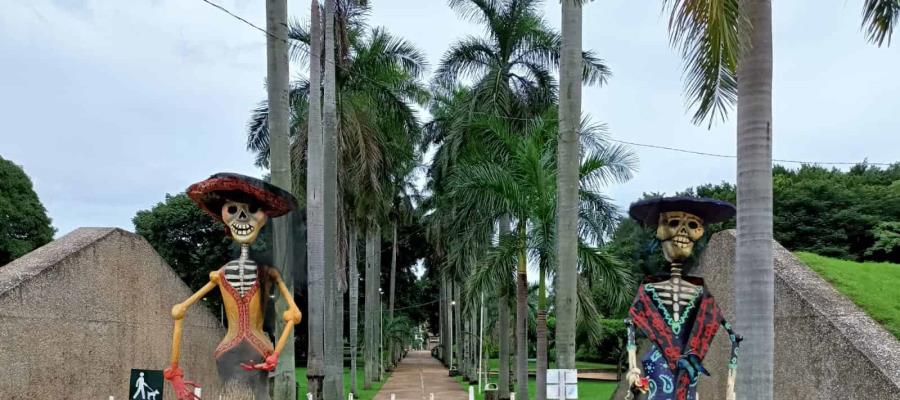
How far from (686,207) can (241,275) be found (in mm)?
5145

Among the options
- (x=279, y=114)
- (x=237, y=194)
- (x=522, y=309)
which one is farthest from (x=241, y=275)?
(x=522, y=309)

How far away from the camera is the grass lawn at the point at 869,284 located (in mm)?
11141

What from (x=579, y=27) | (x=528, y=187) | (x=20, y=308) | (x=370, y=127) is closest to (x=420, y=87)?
(x=370, y=127)

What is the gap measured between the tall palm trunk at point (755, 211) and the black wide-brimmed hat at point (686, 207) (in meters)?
1.92

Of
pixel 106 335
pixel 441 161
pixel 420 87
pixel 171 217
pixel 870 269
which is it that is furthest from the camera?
pixel 171 217

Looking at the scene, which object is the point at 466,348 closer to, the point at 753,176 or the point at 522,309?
the point at 522,309

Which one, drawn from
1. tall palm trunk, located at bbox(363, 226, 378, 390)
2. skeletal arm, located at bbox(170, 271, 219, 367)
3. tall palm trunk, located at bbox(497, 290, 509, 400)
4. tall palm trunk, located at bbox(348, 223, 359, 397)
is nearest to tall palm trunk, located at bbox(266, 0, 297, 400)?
skeletal arm, located at bbox(170, 271, 219, 367)

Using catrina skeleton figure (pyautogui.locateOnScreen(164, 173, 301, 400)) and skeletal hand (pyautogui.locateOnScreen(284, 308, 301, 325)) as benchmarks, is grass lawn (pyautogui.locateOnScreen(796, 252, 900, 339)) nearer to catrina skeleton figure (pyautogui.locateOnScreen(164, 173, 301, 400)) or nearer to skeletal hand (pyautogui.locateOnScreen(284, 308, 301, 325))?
skeletal hand (pyautogui.locateOnScreen(284, 308, 301, 325))

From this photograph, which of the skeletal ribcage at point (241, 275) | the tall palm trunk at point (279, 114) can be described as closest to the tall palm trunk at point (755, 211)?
the skeletal ribcage at point (241, 275)

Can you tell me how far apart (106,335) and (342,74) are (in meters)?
10.5

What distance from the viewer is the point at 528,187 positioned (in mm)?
14789

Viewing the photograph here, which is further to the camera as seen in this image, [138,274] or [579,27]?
[138,274]

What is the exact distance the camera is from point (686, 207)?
29.8 ft

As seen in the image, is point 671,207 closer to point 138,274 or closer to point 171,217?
point 138,274
